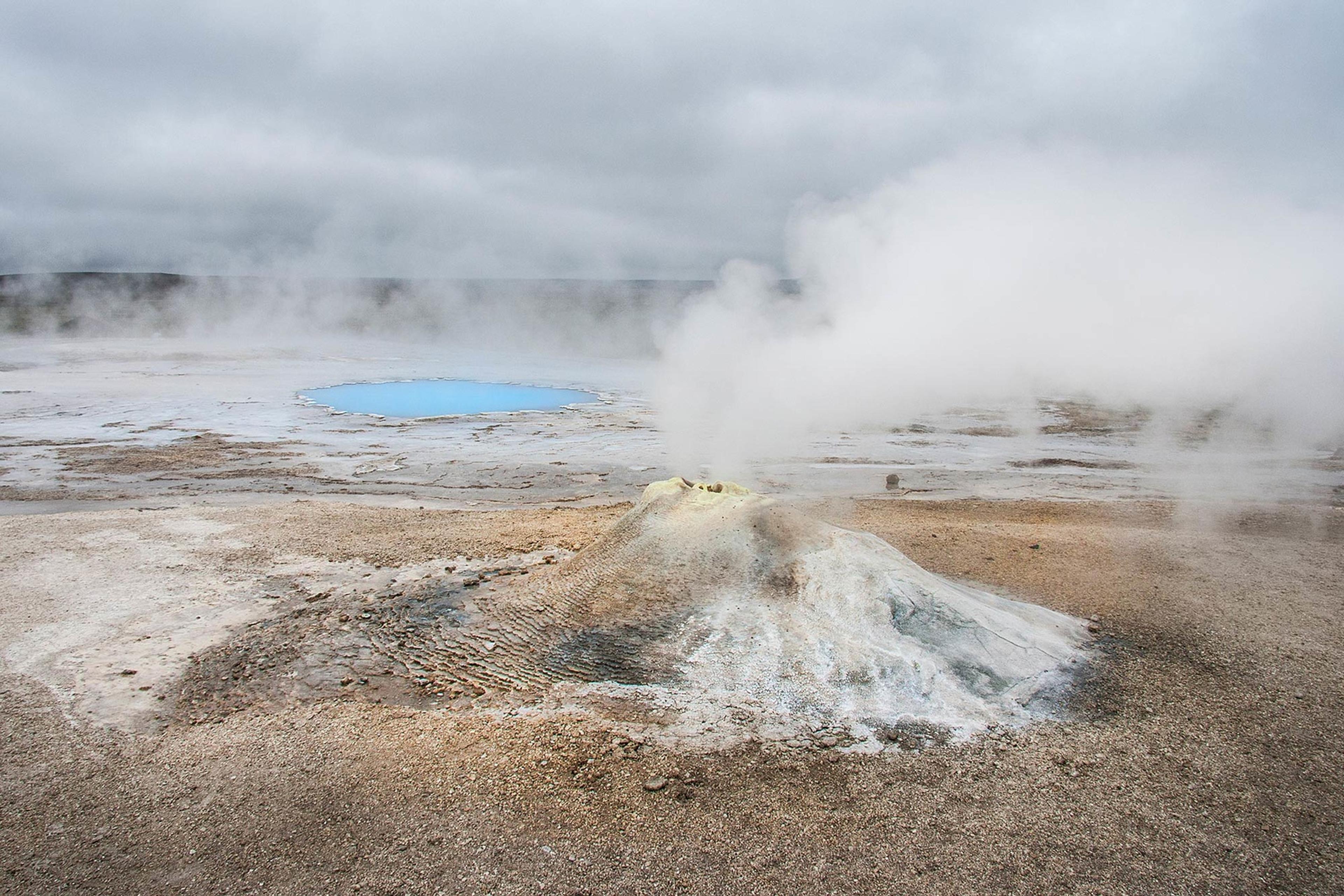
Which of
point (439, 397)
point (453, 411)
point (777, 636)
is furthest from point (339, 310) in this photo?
point (777, 636)

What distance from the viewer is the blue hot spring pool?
58.6ft

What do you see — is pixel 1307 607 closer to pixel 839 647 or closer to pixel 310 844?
pixel 839 647

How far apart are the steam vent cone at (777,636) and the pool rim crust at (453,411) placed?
38.7 ft

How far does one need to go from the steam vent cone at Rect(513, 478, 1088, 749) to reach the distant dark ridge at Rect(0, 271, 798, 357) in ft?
89.5

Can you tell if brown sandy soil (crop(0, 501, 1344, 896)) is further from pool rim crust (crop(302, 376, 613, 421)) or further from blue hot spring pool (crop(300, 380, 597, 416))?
blue hot spring pool (crop(300, 380, 597, 416))

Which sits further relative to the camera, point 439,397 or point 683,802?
point 439,397

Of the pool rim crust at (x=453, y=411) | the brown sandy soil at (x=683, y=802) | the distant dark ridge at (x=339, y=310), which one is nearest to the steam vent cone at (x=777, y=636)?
the brown sandy soil at (x=683, y=802)

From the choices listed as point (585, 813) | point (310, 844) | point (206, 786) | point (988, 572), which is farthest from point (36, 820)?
point (988, 572)

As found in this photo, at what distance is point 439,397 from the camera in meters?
20.5

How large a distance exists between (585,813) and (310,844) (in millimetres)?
986

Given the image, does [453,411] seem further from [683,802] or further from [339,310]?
[339,310]

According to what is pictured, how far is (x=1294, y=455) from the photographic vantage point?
12.5 m

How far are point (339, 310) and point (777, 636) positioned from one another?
169 ft

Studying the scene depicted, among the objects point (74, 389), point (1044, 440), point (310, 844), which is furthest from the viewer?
point (74, 389)
